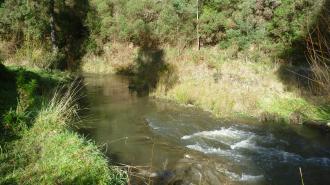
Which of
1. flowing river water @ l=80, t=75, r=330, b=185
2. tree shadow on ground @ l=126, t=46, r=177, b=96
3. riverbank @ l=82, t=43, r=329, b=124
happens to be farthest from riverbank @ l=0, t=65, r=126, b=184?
tree shadow on ground @ l=126, t=46, r=177, b=96

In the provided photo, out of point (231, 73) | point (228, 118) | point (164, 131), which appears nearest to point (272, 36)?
point (231, 73)

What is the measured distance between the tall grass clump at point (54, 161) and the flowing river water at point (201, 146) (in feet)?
4.07

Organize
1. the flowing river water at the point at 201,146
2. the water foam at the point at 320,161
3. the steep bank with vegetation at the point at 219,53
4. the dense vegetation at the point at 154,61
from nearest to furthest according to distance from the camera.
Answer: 1. the dense vegetation at the point at 154,61
2. the flowing river water at the point at 201,146
3. the water foam at the point at 320,161
4. the steep bank with vegetation at the point at 219,53

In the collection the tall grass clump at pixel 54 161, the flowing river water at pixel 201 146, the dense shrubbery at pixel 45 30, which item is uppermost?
the dense shrubbery at pixel 45 30

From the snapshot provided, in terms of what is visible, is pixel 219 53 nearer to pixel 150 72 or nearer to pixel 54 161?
pixel 150 72

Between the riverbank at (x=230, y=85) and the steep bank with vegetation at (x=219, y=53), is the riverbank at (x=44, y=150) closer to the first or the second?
the steep bank with vegetation at (x=219, y=53)

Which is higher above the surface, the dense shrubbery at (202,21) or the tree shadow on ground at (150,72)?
the dense shrubbery at (202,21)

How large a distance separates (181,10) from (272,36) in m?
5.86

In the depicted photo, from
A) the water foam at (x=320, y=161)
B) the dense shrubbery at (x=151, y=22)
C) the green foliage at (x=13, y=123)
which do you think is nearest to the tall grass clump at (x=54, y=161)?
the green foliage at (x=13, y=123)

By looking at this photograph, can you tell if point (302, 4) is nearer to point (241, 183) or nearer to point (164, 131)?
point (164, 131)

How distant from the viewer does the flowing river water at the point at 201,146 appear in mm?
7695

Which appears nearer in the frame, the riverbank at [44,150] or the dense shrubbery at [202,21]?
the riverbank at [44,150]

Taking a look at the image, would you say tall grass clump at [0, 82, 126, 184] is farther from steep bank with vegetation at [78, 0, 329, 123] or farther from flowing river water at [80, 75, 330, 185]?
steep bank with vegetation at [78, 0, 329, 123]

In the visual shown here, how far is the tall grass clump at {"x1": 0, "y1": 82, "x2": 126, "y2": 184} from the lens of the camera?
5043 millimetres
